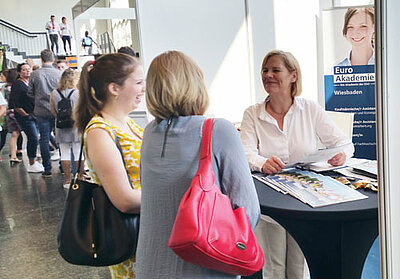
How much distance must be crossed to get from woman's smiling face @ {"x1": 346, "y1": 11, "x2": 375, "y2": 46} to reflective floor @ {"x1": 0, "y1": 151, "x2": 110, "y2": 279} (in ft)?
10.9

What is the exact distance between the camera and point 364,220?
5.12 ft

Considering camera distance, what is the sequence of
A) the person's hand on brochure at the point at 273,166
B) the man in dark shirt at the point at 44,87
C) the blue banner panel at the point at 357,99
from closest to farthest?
the person's hand on brochure at the point at 273,166 → the blue banner panel at the point at 357,99 → the man in dark shirt at the point at 44,87

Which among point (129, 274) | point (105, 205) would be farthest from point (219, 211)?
point (129, 274)

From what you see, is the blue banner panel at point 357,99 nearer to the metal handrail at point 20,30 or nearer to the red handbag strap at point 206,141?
the red handbag strap at point 206,141

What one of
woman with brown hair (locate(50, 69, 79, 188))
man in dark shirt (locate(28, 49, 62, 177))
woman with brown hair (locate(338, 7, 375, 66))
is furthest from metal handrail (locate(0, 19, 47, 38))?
woman with brown hair (locate(338, 7, 375, 66))

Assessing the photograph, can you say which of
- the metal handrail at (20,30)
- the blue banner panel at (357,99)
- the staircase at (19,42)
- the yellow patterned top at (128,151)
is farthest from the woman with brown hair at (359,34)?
the metal handrail at (20,30)

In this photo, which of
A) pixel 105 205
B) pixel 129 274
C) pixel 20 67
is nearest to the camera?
pixel 105 205

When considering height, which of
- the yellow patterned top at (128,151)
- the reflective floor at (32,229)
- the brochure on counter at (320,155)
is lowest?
the reflective floor at (32,229)

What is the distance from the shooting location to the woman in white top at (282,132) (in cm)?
229

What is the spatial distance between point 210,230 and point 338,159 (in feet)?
3.80

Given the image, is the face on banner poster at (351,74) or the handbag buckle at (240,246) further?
the face on banner poster at (351,74)

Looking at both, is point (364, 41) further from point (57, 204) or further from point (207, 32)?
point (57, 204)

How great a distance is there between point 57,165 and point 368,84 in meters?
5.06

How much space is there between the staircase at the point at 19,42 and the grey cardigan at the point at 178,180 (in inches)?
652
